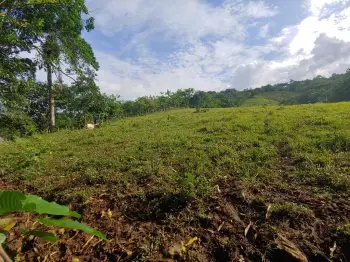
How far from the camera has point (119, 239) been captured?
9.79 ft

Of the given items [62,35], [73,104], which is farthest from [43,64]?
[73,104]

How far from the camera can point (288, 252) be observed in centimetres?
255

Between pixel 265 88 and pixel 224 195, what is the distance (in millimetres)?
129150

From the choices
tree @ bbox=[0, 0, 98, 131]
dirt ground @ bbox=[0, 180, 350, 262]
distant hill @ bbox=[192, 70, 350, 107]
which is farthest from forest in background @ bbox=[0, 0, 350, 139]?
distant hill @ bbox=[192, 70, 350, 107]

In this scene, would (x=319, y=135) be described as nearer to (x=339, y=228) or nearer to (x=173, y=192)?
(x=339, y=228)

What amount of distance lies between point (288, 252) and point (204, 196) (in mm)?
1409

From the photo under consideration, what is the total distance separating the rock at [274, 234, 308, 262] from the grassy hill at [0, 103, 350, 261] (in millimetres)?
13

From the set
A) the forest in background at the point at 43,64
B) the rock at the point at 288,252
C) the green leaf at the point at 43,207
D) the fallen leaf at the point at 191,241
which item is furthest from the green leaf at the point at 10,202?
the forest in background at the point at 43,64

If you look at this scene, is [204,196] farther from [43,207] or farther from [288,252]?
[43,207]

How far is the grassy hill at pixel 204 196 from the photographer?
2760 mm

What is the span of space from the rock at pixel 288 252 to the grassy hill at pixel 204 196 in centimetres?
1

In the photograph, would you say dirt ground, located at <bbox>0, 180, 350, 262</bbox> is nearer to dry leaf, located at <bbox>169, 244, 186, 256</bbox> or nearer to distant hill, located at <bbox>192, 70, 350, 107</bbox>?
dry leaf, located at <bbox>169, 244, 186, 256</bbox>

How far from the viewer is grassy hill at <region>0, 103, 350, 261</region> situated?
109 inches

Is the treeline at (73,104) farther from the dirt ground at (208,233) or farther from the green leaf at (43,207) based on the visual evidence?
the green leaf at (43,207)
